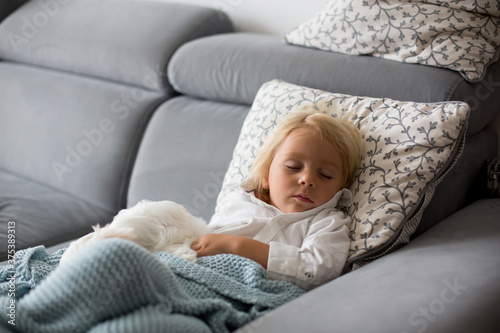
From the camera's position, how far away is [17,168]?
239cm

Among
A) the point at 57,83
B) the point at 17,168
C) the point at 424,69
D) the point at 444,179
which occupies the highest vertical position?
the point at 424,69

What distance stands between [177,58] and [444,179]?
1016 mm

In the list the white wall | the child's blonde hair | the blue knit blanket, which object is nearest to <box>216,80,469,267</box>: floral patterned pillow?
the child's blonde hair

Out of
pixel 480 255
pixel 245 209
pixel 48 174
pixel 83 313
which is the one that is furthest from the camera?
pixel 48 174

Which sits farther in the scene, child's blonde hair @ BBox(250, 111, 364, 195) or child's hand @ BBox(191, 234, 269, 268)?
child's blonde hair @ BBox(250, 111, 364, 195)

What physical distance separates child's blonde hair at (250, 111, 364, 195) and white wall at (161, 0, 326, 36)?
72 cm

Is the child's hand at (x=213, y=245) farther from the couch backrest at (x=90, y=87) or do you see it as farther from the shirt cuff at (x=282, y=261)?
the couch backrest at (x=90, y=87)

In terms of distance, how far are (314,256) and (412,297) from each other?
0.94ft

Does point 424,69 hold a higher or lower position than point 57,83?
higher

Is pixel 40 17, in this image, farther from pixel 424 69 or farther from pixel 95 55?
pixel 424 69

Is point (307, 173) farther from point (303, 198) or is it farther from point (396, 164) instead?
point (396, 164)

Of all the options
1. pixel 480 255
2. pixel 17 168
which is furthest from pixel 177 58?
pixel 480 255

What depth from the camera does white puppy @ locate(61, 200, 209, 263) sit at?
127 centimetres

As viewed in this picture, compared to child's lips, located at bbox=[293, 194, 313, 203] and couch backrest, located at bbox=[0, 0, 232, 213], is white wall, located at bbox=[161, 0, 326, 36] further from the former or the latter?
child's lips, located at bbox=[293, 194, 313, 203]
